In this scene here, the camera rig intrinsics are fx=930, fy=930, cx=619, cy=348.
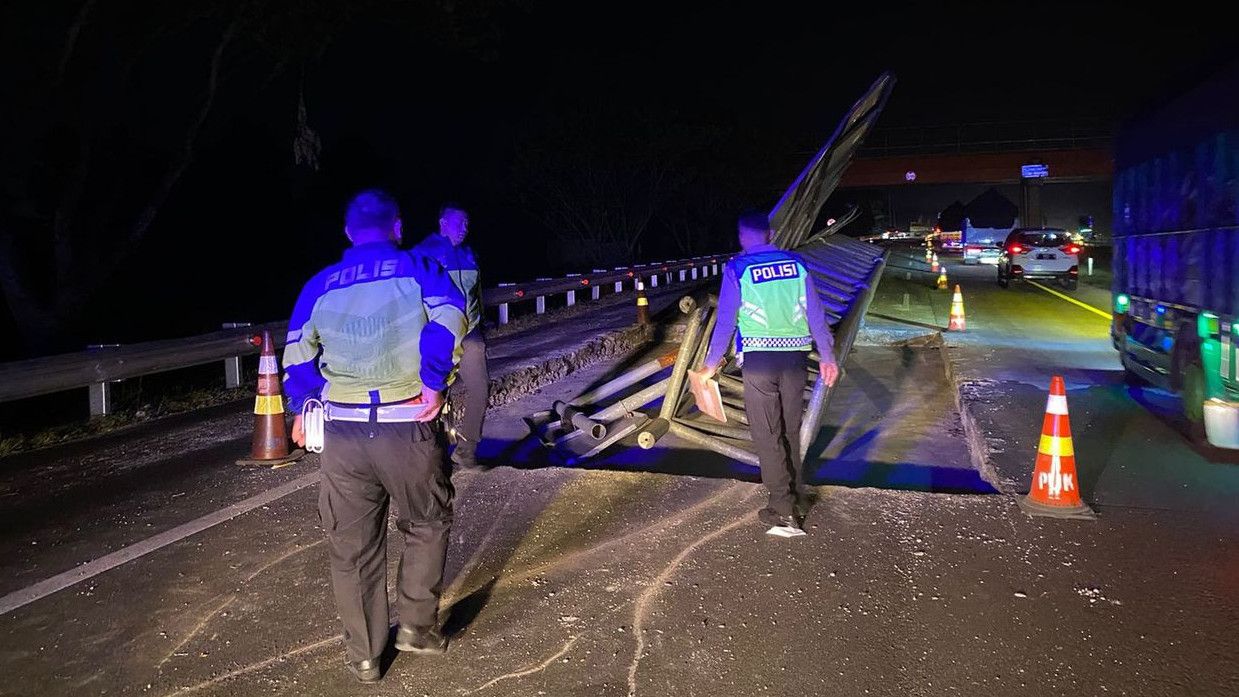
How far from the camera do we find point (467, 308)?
20.1ft

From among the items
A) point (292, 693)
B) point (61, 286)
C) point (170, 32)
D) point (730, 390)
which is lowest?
point (292, 693)

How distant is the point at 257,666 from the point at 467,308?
288cm

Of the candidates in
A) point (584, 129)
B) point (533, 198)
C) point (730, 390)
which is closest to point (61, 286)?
point (730, 390)

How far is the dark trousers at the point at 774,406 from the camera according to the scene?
507 cm

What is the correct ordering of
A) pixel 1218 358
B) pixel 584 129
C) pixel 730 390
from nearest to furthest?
pixel 1218 358, pixel 730 390, pixel 584 129

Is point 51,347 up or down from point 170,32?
down

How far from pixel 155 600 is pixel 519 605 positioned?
1752mm

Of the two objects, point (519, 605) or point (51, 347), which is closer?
point (519, 605)

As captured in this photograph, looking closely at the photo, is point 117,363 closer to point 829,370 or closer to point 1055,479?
point 829,370

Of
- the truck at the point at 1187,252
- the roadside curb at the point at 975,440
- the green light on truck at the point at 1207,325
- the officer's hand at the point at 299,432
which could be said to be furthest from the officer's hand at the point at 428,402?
the green light on truck at the point at 1207,325

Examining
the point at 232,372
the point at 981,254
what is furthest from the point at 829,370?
the point at 981,254

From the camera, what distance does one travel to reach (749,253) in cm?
521

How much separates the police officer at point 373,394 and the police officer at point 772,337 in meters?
2.00

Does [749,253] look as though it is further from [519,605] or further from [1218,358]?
[1218,358]
